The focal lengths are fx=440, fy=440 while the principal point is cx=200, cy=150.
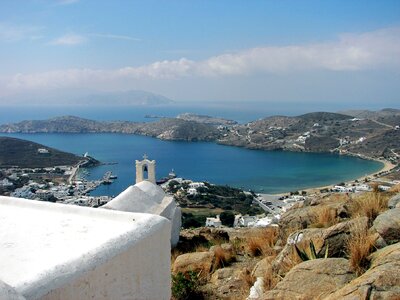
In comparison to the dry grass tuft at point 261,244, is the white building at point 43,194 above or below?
below

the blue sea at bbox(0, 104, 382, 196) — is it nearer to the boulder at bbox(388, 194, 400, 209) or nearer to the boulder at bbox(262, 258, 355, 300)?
the boulder at bbox(388, 194, 400, 209)

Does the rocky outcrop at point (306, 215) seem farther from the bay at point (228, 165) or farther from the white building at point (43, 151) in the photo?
the white building at point (43, 151)

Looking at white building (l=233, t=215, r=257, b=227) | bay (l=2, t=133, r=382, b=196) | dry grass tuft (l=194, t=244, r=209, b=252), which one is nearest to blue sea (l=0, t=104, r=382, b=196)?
bay (l=2, t=133, r=382, b=196)

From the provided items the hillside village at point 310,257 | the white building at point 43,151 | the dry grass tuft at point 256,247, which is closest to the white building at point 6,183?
the white building at point 43,151

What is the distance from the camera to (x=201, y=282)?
6.54 m

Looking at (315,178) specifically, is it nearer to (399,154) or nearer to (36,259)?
(399,154)

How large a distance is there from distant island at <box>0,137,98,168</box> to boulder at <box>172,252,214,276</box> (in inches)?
2331

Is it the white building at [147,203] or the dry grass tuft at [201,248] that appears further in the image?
the dry grass tuft at [201,248]

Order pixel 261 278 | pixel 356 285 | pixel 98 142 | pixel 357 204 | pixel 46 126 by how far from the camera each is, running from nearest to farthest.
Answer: pixel 356 285, pixel 261 278, pixel 357 204, pixel 98 142, pixel 46 126

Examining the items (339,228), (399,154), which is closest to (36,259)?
(339,228)

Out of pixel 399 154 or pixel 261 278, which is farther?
pixel 399 154

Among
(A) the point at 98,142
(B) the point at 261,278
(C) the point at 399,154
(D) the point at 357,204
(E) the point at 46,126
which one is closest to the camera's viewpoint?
(B) the point at 261,278

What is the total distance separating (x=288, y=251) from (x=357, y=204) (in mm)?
2263

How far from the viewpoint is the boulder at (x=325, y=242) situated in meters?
5.22
